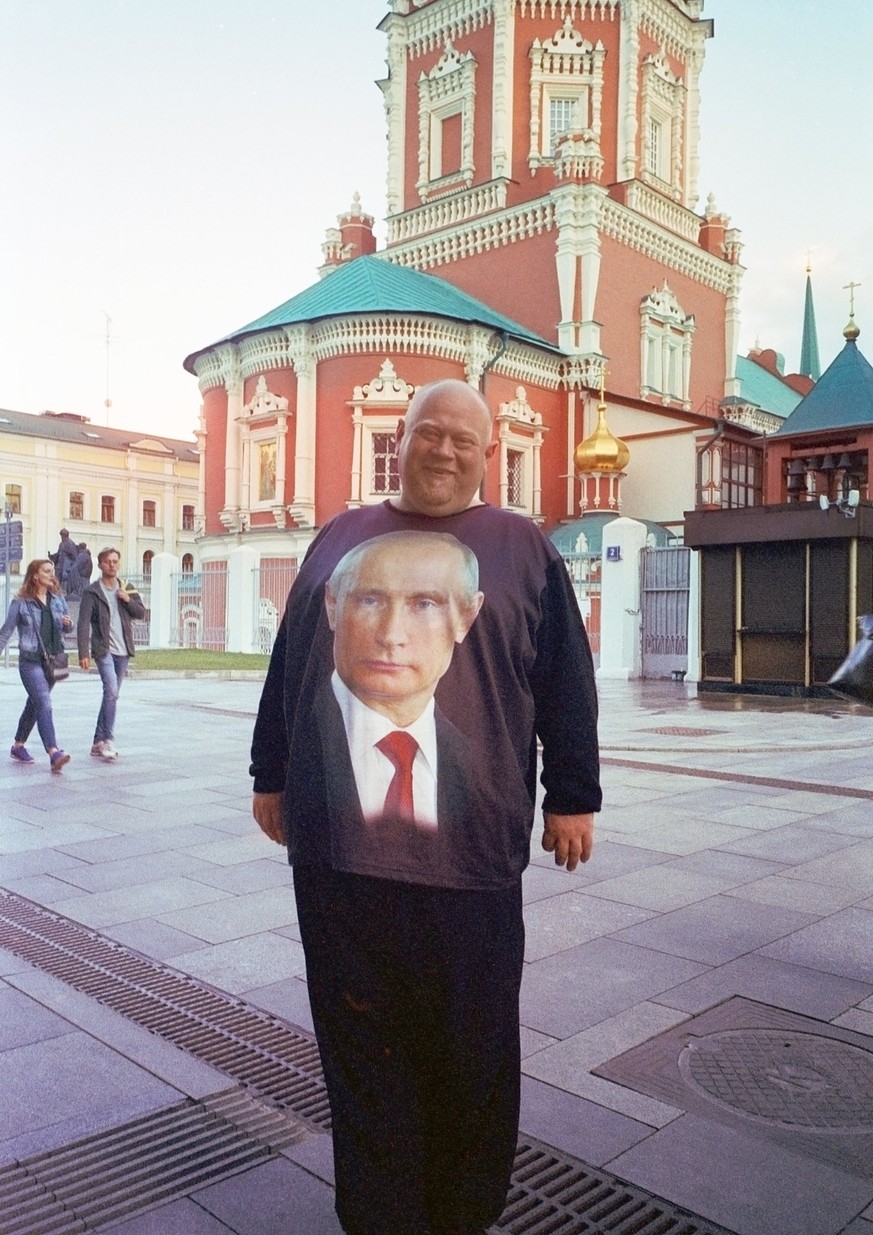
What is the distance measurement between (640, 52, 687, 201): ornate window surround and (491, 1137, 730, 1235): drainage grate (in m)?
38.1

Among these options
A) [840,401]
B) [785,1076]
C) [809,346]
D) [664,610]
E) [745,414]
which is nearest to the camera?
[785,1076]

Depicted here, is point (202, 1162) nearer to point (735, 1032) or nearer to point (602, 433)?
point (735, 1032)

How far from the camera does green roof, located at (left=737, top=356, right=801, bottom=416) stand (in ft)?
153

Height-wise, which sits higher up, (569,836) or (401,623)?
(401,623)

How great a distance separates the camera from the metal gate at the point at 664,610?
20.8 meters

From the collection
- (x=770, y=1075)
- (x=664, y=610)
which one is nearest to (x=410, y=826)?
(x=770, y=1075)

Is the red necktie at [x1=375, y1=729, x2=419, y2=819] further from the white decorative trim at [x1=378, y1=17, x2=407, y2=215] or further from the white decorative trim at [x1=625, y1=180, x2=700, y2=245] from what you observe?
the white decorative trim at [x1=378, y1=17, x2=407, y2=215]

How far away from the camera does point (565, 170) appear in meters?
33.8

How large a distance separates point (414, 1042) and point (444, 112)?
40074mm

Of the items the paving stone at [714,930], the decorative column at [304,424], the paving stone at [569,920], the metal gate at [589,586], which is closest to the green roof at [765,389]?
the decorative column at [304,424]

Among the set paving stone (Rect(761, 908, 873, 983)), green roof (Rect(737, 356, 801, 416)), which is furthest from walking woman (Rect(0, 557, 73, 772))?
green roof (Rect(737, 356, 801, 416))

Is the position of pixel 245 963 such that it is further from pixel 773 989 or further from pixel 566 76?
pixel 566 76

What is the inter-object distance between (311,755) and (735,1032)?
2109 millimetres

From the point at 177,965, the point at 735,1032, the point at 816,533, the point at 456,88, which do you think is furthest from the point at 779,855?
the point at 456,88
